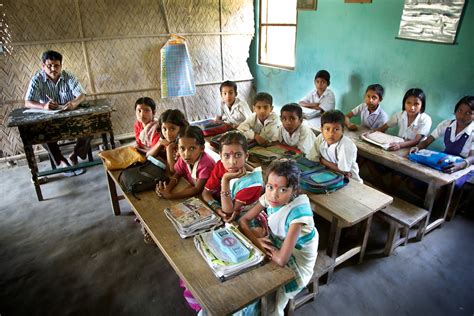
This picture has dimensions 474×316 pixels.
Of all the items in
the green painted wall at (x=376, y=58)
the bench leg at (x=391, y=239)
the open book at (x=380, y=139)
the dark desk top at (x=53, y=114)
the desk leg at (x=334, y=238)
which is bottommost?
the bench leg at (x=391, y=239)

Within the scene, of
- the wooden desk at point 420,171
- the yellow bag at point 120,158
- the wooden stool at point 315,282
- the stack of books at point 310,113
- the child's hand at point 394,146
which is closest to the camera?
the wooden stool at point 315,282

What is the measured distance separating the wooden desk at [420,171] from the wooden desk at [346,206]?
0.70m

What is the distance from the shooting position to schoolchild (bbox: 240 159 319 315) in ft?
5.63

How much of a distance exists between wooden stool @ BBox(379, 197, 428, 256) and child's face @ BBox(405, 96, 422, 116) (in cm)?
106

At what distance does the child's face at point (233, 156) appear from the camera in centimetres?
212

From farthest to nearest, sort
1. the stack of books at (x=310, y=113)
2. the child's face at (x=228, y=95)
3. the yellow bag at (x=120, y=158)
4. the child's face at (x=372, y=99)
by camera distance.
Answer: the stack of books at (x=310, y=113) < the child's face at (x=228, y=95) < the child's face at (x=372, y=99) < the yellow bag at (x=120, y=158)

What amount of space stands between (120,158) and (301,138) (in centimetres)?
171

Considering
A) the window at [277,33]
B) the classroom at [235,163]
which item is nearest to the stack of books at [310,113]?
the classroom at [235,163]

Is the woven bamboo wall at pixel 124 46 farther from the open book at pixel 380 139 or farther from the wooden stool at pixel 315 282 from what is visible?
the wooden stool at pixel 315 282

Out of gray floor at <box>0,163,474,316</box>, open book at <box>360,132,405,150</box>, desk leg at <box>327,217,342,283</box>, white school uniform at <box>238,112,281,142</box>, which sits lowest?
gray floor at <box>0,163,474,316</box>

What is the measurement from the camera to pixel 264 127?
3.60 meters

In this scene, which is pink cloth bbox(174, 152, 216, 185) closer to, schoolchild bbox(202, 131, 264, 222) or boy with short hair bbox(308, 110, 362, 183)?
schoolchild bbox(202, 131, 264, 222)

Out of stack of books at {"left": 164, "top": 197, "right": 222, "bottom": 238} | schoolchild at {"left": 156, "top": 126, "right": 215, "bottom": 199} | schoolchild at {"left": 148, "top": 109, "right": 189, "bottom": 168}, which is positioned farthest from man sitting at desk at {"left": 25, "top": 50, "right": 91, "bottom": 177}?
stack of books at {"left": 164, "top": 197, "right": 222, "bottom": 238}

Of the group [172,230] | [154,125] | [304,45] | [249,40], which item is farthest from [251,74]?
[172,230]
